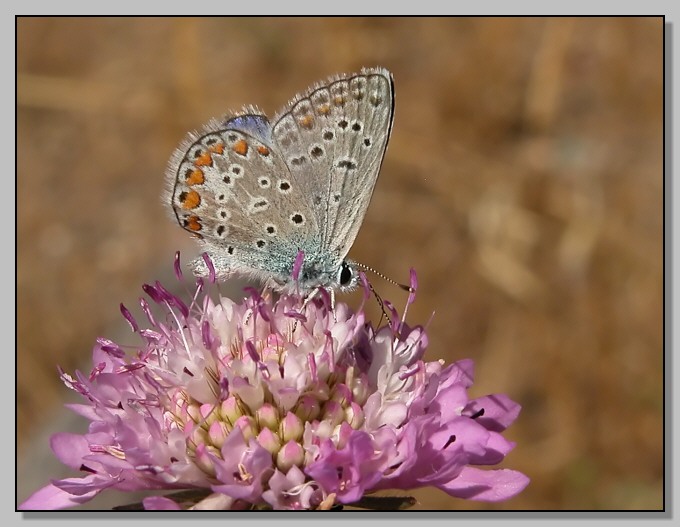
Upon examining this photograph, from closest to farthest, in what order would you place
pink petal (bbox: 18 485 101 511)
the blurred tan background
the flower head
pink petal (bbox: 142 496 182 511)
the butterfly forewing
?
1. pink petal (bbox: 142 496 182 511)
2. the flower head
3. pink petal (bbox: 18 485 101 511)
4. the butterfly forewing
5. the blurred tan background

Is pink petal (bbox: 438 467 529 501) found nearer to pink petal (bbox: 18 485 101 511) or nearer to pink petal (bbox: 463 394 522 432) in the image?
pink petal (bbox: 463 394 522 432)

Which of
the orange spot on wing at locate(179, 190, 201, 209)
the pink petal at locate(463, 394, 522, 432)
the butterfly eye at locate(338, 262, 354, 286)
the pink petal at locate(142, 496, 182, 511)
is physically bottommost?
the pink petal at locate(142, 496, 182, 511)

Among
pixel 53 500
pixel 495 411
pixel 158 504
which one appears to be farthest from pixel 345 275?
pixel 53 500

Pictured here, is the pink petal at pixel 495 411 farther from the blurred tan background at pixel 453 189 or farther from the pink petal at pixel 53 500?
the blurred tan background at pixel 453 189

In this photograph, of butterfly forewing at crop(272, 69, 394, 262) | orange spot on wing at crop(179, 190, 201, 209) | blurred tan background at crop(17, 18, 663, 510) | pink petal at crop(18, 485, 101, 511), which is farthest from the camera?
blurred tan background at crop(17, 18, 663, 510)

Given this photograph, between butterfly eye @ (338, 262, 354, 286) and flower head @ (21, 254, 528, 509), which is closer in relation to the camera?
flower head @ (21, 254, 528, 509)

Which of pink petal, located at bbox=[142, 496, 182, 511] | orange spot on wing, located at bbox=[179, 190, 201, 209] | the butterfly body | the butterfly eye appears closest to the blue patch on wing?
the butterfly body

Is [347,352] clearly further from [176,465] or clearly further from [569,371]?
[569,371]

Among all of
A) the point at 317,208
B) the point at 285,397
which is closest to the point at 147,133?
the point at 317,208

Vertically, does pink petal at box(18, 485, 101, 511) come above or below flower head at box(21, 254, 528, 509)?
below
